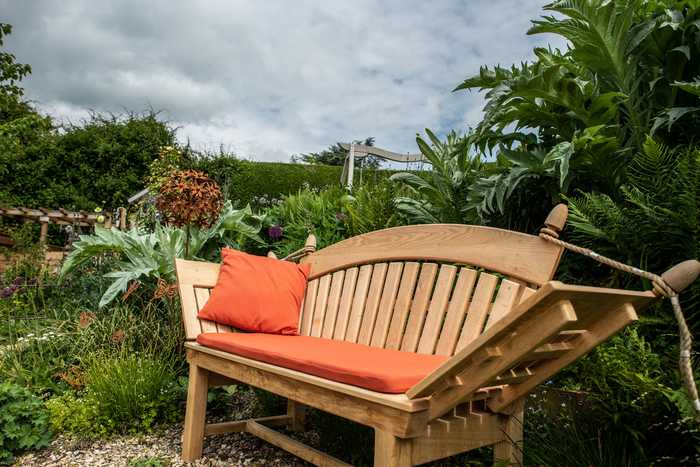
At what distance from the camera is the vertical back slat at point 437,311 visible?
2145 mm

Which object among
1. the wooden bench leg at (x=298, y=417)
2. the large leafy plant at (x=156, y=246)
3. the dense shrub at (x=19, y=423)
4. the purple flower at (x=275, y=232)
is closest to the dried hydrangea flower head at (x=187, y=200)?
the large leafy plant at (x=156, y=246)

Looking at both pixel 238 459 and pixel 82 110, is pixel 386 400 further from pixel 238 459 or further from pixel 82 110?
pixel 82 110

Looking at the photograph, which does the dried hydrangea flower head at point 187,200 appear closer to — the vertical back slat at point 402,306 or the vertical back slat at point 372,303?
the vertical back slat at point 372,303

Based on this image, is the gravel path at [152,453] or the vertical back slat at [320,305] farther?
the vertical back slat at [320,305]

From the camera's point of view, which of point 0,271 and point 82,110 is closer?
point 0,271

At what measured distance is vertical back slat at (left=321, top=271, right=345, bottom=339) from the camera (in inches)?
105

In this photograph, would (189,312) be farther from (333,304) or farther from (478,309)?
(478,309)

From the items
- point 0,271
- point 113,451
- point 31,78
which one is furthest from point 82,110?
point 113,451

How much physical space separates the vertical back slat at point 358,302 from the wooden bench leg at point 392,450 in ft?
3.13

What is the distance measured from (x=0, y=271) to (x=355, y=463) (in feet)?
22.8

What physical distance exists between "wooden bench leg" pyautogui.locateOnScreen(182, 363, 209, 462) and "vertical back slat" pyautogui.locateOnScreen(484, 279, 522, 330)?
1423mm

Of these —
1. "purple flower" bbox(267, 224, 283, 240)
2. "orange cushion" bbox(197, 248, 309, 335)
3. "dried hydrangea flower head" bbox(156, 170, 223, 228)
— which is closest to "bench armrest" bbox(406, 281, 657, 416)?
"orange cushion" bbox(197, 248, 309, 335)

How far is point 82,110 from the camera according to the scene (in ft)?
36.7

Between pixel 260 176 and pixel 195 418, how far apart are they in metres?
7.71
